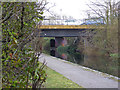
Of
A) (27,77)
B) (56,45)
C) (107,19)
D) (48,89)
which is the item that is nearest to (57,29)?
(107,19)

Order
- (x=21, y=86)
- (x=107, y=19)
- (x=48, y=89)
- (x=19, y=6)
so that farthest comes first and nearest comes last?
1. (x=107, y=19)
2. (x=48, y=89)
3. (x=21, y=86)
4. (x=19, y=6)

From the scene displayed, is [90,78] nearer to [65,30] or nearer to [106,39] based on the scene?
[106,39]

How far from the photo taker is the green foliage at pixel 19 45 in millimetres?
3434

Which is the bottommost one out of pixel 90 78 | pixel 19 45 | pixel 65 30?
pixel 90 78

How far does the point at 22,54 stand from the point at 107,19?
2065 centimetres

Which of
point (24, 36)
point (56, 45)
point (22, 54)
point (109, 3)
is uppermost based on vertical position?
point (109, 3)

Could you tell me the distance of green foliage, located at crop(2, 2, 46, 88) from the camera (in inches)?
135

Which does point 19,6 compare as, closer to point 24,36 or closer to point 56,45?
point 24,36

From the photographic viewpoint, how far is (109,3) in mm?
24094

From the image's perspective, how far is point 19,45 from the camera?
12.3 ft

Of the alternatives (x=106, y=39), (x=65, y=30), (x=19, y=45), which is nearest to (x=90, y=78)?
(x=19, y=45)

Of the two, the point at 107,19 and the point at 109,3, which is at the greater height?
the point at 109,3

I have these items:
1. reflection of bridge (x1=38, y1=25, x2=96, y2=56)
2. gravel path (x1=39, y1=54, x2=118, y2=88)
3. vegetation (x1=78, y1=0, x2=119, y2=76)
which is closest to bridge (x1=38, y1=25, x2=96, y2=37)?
reflection of bridge (x1=38, y1=25, x2=96, y2=56)

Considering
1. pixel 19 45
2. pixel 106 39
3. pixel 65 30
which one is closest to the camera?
pixel 19 45
